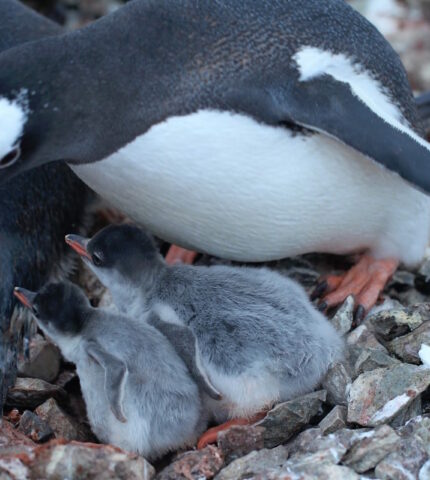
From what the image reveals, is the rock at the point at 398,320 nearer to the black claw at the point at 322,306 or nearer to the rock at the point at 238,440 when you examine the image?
the black claw at the point at 322,306

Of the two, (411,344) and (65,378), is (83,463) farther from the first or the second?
(411,344)

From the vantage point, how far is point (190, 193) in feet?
6.88

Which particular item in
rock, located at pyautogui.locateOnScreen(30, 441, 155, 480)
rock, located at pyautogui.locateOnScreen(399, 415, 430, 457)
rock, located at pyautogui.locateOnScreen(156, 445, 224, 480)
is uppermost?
A: rock, located at pyautogui.locateOnScreen(399, 415, 430, 457)

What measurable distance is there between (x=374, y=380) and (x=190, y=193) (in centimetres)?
56

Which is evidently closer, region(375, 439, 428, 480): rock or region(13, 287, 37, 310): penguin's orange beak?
region(375, 439, 428, 480): rock

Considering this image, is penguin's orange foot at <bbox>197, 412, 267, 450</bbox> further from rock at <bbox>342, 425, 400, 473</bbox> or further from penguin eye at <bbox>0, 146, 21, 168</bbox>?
penguin eye at <bbox>0, 146, 21, 168</bbox>

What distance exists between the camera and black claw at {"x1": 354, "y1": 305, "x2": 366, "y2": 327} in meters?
2.36

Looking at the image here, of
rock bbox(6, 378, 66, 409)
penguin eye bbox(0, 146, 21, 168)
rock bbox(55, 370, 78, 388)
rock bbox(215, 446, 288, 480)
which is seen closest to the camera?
rock bbox(215, 446, 288, 480)

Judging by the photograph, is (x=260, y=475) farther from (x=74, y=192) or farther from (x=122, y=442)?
(x=74, y=192)

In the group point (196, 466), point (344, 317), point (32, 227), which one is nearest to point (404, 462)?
point (196, 466)

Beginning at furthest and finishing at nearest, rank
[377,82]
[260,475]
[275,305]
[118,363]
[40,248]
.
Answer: [40,248] < [377,82] < [275,305] < [118,363] < [260,475]

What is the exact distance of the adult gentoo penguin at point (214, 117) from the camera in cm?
200

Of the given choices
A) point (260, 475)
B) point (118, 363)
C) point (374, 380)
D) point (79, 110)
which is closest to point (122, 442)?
point (118, 363)

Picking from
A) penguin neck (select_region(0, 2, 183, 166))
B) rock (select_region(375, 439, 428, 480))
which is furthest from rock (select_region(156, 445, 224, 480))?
penguin neck (select_region(0, 2, 183, 166))
